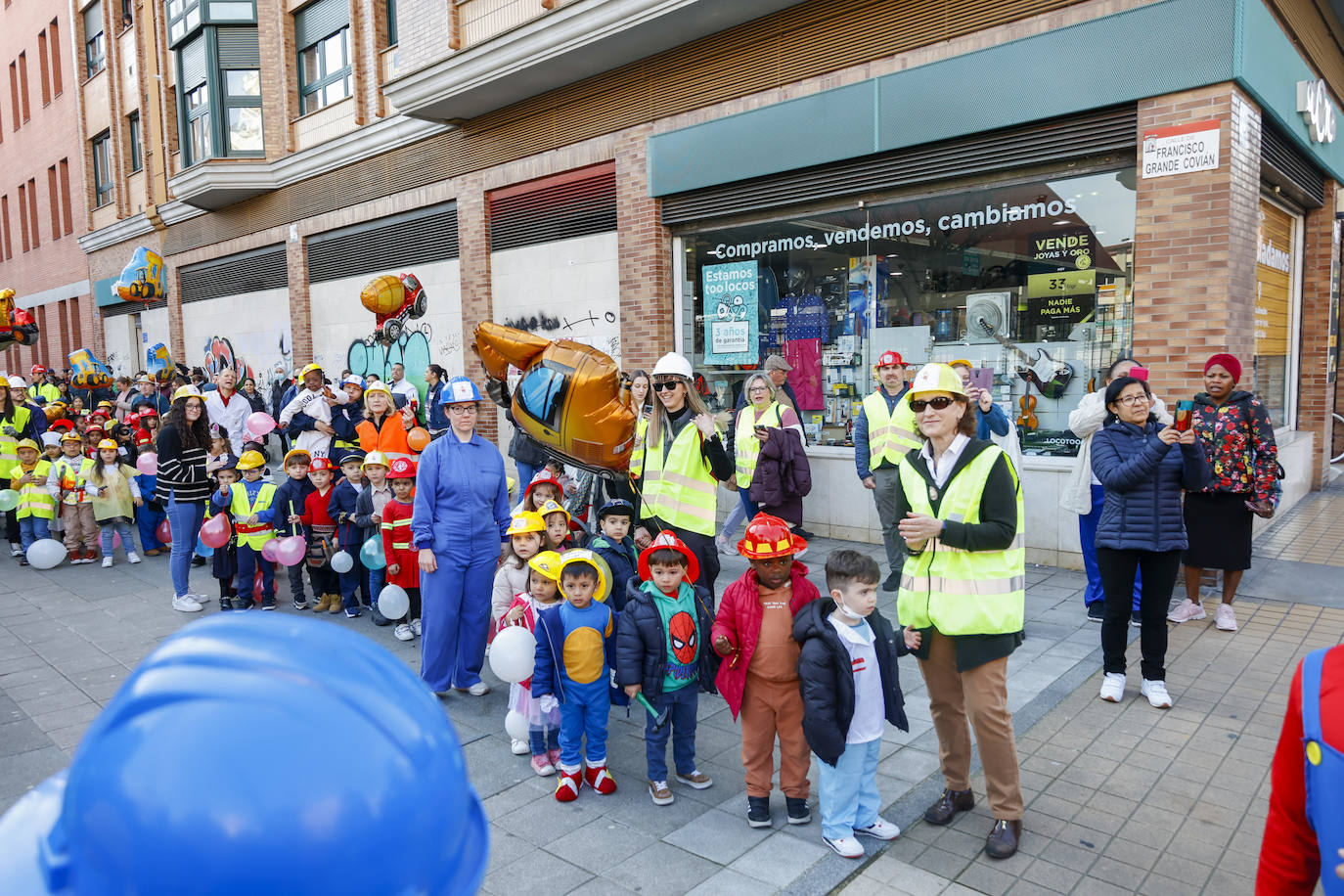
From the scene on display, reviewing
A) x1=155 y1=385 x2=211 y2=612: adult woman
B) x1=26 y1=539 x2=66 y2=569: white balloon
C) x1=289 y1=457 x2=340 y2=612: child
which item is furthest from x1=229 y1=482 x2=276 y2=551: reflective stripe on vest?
x1=26 y1=539 x2=66 y2=569: white balloon

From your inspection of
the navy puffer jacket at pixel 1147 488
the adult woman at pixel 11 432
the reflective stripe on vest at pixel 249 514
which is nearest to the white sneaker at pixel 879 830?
the navy puffer jacket at pixel 1147 488

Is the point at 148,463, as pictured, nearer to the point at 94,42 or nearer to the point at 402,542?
the point at 402,542

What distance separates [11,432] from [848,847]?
457 inches

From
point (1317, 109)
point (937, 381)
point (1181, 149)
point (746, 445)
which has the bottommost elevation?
point (746, 445)

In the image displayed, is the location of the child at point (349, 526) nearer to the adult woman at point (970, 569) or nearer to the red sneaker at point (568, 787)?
the red sneaker at point (568, 787)

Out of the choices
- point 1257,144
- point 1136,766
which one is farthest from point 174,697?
point 1257,144

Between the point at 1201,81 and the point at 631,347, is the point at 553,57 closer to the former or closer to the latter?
the point at 631,347

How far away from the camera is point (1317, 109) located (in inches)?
372

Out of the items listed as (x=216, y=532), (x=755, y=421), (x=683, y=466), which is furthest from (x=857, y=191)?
(x=216, y=532)

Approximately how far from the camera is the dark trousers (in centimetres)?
501

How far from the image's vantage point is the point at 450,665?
18.5 ft

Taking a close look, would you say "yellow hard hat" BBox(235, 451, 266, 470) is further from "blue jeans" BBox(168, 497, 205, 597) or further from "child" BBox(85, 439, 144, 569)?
"child" BBox(85, 439, 144, 569)

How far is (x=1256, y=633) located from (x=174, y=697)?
7222 millimetres

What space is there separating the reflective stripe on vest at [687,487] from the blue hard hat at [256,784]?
15.1 feet
